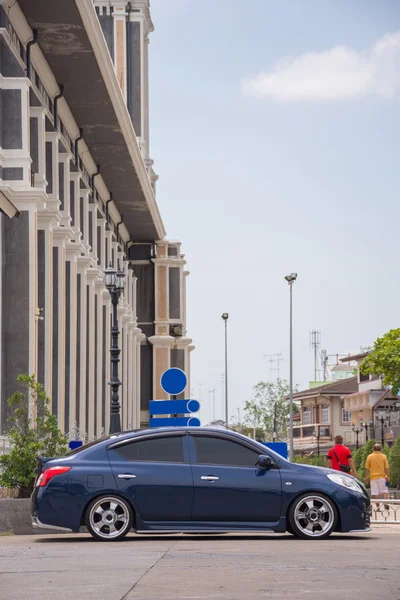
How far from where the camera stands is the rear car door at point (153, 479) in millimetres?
16156

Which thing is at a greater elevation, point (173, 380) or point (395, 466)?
point (173, 380)

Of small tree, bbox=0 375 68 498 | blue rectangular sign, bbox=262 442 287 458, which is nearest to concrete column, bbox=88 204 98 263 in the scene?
blue rectangular sign, bbox=262 442 287 458

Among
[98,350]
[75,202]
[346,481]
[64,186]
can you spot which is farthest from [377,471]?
[98,350]

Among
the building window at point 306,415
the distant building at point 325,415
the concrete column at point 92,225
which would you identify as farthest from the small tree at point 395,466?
the building window at point 306,415

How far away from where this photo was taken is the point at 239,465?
54.4 ft

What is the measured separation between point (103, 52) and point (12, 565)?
23793 mm

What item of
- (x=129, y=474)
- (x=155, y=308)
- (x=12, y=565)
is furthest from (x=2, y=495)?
(x=155, y=308)

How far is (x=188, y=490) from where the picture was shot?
53.3 ft

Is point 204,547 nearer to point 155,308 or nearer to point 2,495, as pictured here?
point 2,495

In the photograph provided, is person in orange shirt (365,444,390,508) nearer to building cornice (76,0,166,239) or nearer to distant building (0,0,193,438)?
distant building (0,0,193,438)

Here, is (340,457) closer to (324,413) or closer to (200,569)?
(200,569)

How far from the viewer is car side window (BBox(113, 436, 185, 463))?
16.5 metres

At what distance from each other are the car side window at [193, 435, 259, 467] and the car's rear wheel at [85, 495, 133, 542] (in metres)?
1.16

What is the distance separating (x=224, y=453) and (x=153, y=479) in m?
1.03
